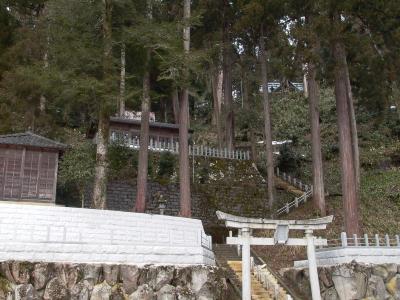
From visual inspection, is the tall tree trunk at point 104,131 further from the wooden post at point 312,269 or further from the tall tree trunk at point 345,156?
the tall tree trunk at point 345,156

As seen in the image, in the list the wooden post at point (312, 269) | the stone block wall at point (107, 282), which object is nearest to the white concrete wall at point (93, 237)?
the stone block wall at point (107, 282)

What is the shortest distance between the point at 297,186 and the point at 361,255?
11121 mm

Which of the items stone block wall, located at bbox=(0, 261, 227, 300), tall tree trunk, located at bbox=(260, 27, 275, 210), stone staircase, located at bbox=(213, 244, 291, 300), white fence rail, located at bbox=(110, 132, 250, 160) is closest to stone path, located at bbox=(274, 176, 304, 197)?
white fence rail, located at bbox=(110, 132, 250, 160)

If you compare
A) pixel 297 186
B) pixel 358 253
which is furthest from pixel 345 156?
pixel 297 186

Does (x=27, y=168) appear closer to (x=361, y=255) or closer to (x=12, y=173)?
(x=12, y=173)

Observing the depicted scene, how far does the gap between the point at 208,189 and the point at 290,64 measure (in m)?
8.25

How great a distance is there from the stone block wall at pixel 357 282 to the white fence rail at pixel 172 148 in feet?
38.4

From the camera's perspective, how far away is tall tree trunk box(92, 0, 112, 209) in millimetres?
14734

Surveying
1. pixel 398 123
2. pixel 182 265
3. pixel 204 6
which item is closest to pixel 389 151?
pixel 398 123

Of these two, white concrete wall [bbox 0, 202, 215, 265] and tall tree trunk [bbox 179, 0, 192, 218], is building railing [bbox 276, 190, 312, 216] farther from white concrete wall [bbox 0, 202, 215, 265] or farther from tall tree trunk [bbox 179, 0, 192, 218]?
white concrete wall [bbox 0, 202, 215, 265]

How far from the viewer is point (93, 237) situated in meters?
11.9

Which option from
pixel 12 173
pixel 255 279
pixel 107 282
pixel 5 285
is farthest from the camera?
pixel 12 173

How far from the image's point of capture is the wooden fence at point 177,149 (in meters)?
24.0

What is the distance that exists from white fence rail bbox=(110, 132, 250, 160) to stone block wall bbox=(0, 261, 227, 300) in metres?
12.4
